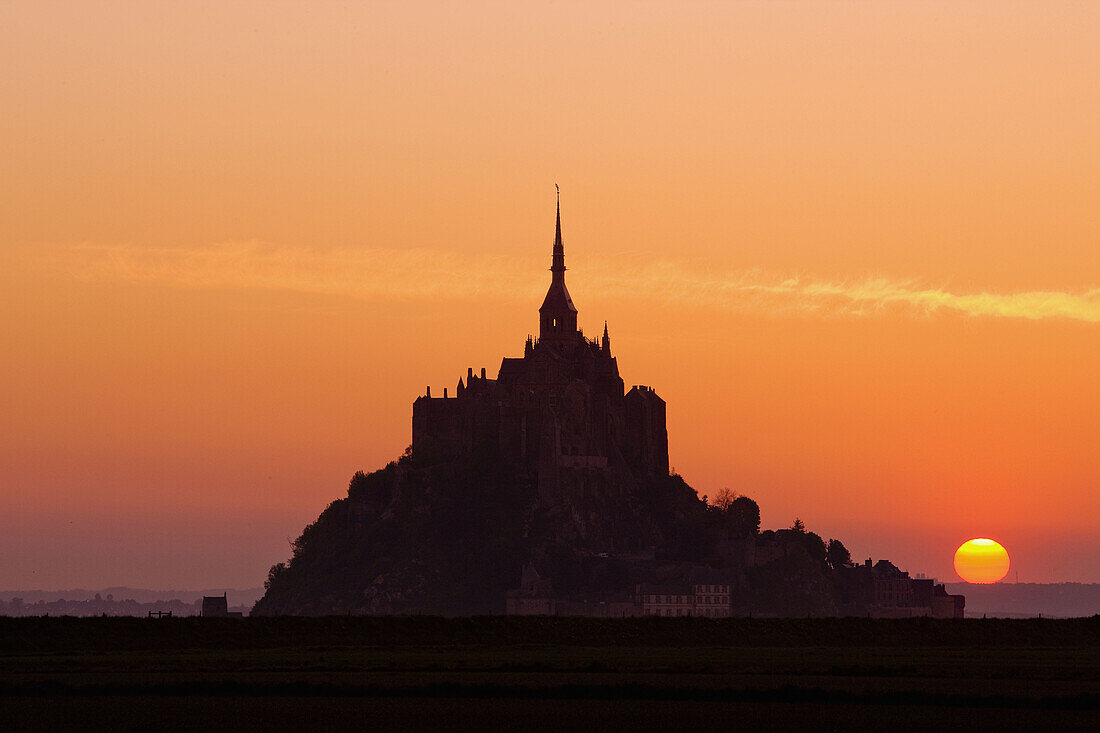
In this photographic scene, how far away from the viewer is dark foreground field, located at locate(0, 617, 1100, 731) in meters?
54.8

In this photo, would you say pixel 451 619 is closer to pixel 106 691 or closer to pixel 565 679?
pixel 565 679

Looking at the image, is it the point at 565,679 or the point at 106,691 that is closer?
the point at 106,691

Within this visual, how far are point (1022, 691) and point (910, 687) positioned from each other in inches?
161

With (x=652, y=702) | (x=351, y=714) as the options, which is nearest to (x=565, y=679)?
(x=652, y=702)

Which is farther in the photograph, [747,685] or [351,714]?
[747,685]

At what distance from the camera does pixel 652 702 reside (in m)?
59.9

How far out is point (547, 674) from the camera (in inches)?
2815

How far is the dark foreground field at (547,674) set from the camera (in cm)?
5475

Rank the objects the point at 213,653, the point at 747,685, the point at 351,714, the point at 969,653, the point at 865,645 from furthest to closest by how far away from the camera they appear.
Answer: the point at 865,645 → the point at 969,653 → the point at 213,653 → the point at 747,685 → the point at 351,714

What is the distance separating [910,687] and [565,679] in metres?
12.8

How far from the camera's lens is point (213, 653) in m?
85.4

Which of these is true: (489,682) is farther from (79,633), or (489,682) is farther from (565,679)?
(79,633)

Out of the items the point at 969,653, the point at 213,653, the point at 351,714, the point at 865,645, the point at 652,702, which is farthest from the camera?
the point at 865,645

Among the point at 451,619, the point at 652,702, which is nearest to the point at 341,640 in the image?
the point at 451,619
